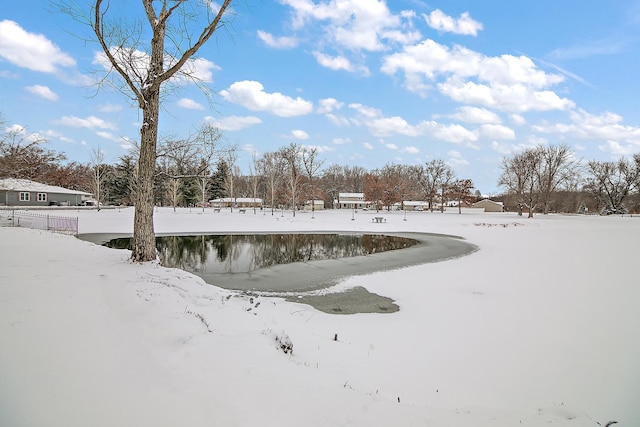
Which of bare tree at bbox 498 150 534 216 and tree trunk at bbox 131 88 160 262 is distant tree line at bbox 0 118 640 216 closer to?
bare tree at bbox 498 150 534 216

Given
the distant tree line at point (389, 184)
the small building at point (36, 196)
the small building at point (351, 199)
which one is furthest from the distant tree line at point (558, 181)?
the small building at point (36, 196)

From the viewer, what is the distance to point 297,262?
567 inches

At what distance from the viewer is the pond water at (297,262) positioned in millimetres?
8953

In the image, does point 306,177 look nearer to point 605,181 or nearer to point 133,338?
point 605,181

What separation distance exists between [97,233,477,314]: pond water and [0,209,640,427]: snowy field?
3.19ft

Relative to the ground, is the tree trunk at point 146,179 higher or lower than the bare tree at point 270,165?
lower

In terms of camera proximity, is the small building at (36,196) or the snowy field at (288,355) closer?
the snowy field at (288,355)

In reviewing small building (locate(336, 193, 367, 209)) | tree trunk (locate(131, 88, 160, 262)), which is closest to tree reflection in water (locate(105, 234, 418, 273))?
tree trunk (locate(131, 88, 160, 262))

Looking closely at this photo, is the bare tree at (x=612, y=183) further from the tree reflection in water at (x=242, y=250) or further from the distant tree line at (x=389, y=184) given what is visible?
the tree reflection in water at (x=242, y=250)

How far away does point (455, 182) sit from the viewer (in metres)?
71.2

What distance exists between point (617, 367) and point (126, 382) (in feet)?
21.8

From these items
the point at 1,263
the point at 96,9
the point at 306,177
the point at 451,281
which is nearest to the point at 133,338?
the point at 1,263

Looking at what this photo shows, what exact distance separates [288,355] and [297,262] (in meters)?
9.87

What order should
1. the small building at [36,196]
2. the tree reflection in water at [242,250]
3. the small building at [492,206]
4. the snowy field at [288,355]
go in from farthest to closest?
the small building at [492,206] → the small building at [36,196] → the tree reflection in water at [242,250] → the snowy field at [288,355]
